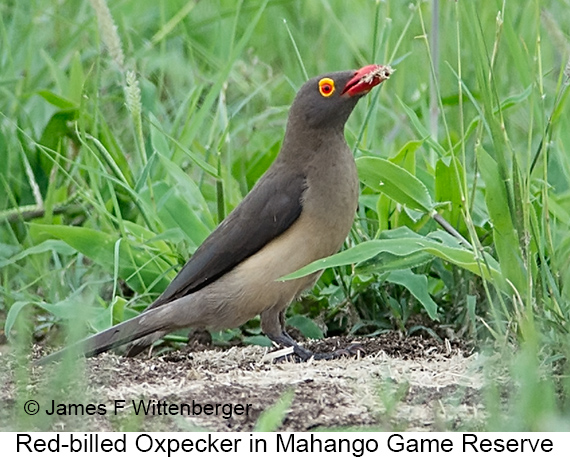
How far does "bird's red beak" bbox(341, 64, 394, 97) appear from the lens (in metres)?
4.14

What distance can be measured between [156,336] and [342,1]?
13.2ft

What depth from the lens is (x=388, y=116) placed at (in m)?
6.57

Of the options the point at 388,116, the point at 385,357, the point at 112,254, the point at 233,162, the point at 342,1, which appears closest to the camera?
the point at 385,357

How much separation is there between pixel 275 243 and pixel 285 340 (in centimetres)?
38

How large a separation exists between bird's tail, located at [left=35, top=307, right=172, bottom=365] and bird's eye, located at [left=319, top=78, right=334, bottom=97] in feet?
3.53

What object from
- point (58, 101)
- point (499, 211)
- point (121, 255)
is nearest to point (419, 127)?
point (499, 211)

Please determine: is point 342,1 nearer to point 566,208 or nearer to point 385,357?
point 566,208

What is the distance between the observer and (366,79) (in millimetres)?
4219

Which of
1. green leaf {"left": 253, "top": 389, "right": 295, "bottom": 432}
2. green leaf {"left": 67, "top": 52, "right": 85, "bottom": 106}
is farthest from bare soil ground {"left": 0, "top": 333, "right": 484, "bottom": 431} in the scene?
green leaf {"left": 67, "top": 52, "right": 85, "bottom": 106}

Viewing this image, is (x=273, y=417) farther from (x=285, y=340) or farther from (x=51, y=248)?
(x=51, y=248)

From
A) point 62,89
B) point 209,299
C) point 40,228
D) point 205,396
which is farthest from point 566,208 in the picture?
point 62,89

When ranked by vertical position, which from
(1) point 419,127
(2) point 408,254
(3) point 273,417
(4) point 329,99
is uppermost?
(4) point 329,99

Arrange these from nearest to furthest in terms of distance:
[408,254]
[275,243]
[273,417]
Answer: [273,417], [408,254], [275,243]

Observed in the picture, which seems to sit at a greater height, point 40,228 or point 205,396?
point 40,228
